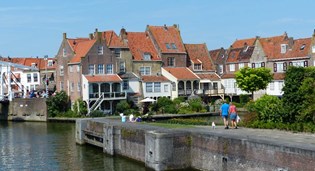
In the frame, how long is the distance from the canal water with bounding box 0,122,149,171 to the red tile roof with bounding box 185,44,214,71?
3593 cm

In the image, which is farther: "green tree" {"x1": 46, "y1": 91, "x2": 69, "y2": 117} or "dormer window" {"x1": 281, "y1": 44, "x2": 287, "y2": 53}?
"dormer window" {"x1": 281, "y1": 44, "x2": 287, "y2": 53}

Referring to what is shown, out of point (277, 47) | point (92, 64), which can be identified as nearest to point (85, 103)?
point (92, 64)

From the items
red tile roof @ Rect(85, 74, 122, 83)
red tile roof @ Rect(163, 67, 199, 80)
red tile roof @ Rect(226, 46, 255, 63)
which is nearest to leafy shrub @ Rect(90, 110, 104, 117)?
red tile roof @ Rect(85, 74, 122, 83)

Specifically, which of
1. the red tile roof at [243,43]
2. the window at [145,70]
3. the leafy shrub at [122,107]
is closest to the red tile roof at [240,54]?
the red tile roof at [243,43]

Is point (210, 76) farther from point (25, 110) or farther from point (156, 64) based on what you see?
point (25, 110)

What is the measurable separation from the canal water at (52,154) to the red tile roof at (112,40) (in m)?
21.6

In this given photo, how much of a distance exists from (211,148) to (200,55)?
61.4 meters

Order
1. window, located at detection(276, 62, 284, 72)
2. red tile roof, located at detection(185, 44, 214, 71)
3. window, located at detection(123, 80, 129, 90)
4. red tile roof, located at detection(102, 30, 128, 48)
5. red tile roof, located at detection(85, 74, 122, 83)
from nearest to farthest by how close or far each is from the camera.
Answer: red tile roof, located at detection(85, 74, 122, 83) → window, located at detection(123, 80, 129, 90) → red tile roof, located at detection(102, 30, 128, 48) → window, located at detection(276, 62, 284, 72) → red tile roof, located at detection(185, 44, 214, 71)

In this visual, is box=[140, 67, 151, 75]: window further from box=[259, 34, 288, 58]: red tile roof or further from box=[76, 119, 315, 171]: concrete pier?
box=[76, 119, 315, 171]: concrete pier

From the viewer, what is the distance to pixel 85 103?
70812 millimetres

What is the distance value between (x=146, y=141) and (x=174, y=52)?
2049 inches

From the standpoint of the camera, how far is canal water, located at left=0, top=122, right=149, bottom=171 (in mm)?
34188

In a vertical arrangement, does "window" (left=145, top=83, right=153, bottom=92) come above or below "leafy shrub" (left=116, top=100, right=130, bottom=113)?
above

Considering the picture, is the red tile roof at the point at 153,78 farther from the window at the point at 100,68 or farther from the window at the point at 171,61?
the window at the point at 100,68
